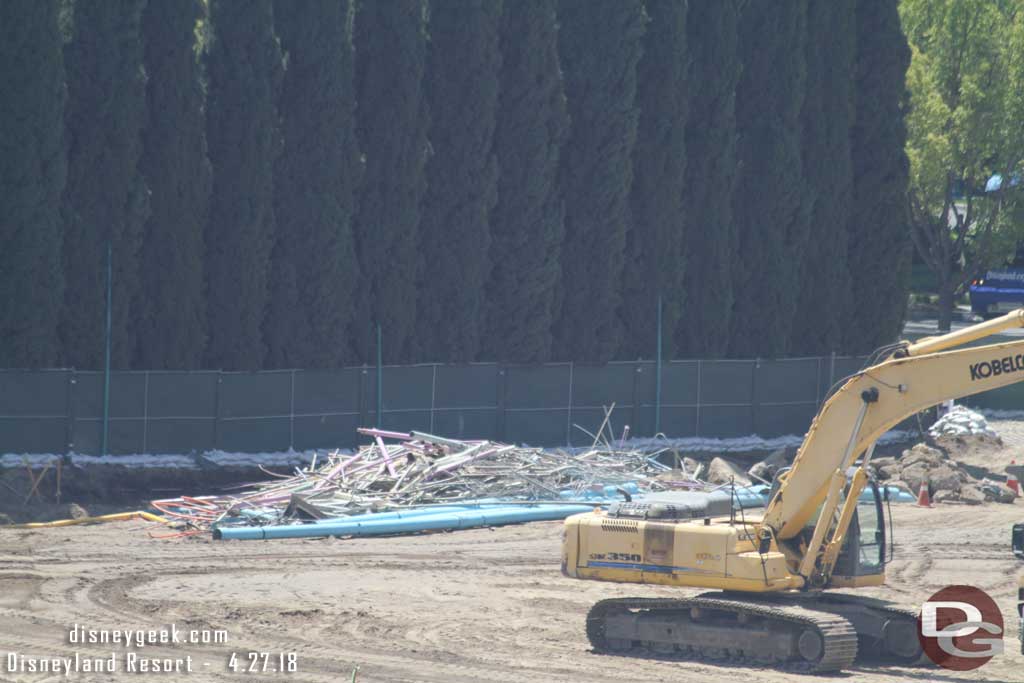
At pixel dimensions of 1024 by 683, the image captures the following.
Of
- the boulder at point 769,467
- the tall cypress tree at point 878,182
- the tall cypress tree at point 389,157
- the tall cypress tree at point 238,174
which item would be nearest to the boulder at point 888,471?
the boulder at point 769,467

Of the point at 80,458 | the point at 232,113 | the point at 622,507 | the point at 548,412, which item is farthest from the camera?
the point at 548,412

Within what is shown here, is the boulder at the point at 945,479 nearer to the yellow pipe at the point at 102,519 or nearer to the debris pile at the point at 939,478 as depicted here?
the debris pile at the point at 939,478

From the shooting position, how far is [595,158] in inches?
1357

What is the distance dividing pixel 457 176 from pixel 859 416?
1972cm

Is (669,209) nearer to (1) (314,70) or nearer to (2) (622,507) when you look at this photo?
(1) (314,70)

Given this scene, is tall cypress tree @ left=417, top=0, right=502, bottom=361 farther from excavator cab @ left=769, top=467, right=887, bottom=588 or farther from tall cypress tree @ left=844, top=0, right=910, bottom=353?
excavator cab @ left=769, top=467, right=887, bottom=588

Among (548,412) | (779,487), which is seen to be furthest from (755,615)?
(548,412)

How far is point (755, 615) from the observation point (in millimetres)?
14773

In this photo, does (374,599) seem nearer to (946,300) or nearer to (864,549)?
(864,549)

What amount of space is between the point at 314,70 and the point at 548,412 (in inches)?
353

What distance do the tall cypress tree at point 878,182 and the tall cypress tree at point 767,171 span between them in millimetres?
1984

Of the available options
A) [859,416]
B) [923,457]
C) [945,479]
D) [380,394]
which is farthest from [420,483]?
[859,416]

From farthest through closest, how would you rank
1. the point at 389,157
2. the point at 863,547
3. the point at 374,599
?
the point at 389,157, the point at 374,599, the point at 863,547

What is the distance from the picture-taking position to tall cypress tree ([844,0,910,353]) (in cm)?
3794
